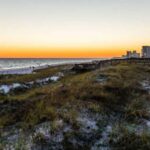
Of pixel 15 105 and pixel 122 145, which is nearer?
pixel 122 145

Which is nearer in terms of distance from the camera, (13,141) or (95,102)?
(13,141)

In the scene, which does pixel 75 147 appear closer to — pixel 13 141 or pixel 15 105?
pixel 13 141

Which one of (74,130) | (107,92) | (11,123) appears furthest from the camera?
(107,92)

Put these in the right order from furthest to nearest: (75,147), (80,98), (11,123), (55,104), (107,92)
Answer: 1. (107,92)
2. (80,98)
3. (55,104)
4. (11,123)
5. (75,147)

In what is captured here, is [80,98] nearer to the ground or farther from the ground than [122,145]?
farther from the ground

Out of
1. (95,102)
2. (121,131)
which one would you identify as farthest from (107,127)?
(95,102)

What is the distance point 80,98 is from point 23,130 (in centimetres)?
489

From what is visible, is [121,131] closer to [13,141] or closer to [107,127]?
[107,127]

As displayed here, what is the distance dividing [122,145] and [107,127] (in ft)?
6.36

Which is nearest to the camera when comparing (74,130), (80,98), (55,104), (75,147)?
(75,147)

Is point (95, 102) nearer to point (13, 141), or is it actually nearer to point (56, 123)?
point (56, 123)

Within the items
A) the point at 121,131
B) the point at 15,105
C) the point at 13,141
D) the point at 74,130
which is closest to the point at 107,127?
the point at 121,131

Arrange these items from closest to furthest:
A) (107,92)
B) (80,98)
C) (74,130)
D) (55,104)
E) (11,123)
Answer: (74,130) → (11,123) → (55,104) → (80,98) → (107,92)

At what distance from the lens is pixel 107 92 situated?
64.1ft
